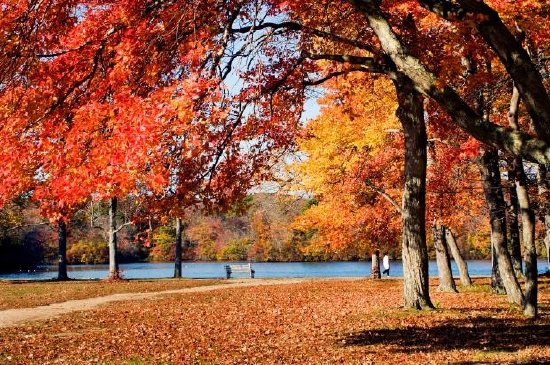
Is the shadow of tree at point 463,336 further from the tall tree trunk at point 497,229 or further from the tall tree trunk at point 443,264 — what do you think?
the tall tree trunk at point 443,264

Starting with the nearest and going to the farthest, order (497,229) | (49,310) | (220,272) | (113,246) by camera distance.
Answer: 1. (497,229)
2. (49,310)
3. (113,246)
4. (220,272)

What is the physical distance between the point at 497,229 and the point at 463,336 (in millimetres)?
7574

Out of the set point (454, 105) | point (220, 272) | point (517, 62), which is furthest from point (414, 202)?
point (220, 272)

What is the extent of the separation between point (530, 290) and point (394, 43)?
895 centimetres

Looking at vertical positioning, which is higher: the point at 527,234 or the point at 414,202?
the point at 414,202

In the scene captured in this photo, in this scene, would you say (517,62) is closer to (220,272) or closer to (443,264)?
(443,264)

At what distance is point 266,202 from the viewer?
39.2 metres

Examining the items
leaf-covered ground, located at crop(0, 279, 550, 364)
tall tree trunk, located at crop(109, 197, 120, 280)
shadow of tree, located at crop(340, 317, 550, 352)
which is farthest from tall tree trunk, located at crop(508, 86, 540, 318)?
tall tree trunk, located at crop(109, 197, 120, 280)

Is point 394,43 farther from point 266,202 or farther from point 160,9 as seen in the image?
point 266,202

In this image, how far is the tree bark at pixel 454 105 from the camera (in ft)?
22.0

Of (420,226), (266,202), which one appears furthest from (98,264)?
(420,226)

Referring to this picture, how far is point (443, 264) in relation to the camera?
24266 mm

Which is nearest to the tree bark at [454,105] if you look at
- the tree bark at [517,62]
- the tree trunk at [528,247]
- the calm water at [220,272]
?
the tree bark at [517,62]

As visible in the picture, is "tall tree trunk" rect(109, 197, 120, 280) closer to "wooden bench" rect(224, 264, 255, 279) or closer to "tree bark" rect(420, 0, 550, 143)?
"wooden bench" rect(224, 264, 255, 279)
